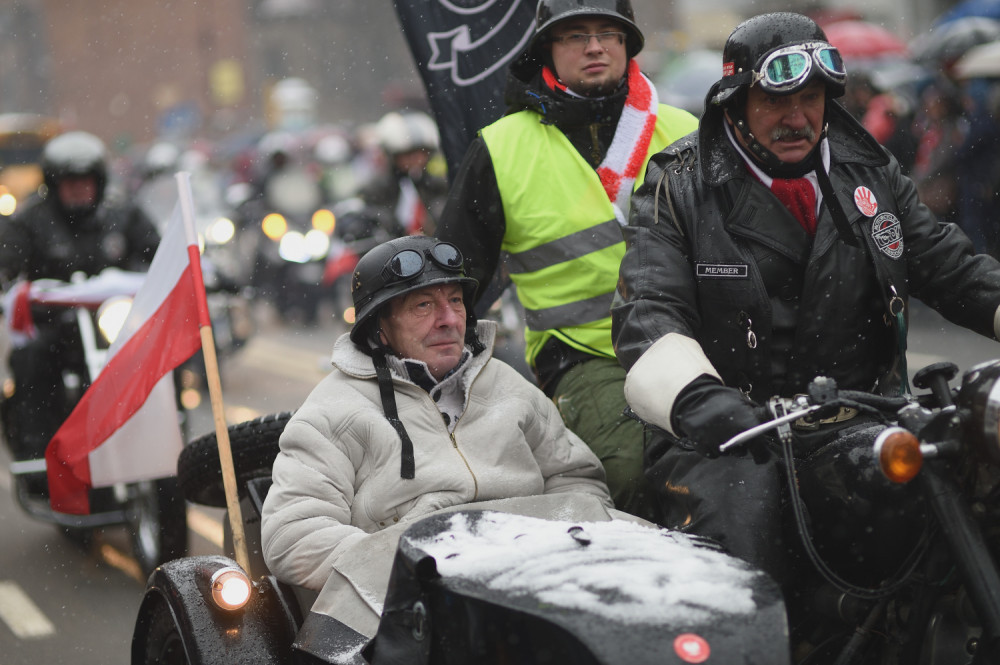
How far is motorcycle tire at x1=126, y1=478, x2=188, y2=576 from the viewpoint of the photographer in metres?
7.16

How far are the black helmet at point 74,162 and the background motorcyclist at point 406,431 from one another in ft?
15.2

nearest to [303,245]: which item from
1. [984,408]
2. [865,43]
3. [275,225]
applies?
[275,225]

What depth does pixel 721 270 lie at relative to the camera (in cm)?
364

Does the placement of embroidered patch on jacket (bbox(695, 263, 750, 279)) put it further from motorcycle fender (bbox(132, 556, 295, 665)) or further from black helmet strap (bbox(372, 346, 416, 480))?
motorcycle fender (bbox(132, 556, 295, 665))

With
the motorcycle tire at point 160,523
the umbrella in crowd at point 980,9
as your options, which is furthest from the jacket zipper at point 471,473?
the umbrella in crowd at point 980,9

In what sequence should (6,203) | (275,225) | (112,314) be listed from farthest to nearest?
(275,225) → (6,203) → (112,314)

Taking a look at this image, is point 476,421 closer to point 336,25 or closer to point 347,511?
point 347,511

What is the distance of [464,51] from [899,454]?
137 inches

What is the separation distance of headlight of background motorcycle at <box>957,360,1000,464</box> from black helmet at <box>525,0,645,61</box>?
2281 millimetres

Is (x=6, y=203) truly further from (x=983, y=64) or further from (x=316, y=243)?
(x=983, y=64)

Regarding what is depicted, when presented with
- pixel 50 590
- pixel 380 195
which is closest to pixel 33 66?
pixel 380 195

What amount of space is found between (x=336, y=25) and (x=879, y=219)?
69.7 metres

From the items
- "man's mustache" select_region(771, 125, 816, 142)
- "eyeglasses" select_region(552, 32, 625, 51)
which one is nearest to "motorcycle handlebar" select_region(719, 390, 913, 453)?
"man's mustache" select_region(771, 125, 816, 142)

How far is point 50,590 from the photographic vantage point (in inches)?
286
